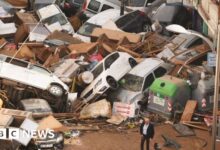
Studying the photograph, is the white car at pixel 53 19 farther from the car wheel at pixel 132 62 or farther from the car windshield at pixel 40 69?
the car windshield at pixel 40 69

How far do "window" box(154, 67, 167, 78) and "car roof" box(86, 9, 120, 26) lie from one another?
8.43m

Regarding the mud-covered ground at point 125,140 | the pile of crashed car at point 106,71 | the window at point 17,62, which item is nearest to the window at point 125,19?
the pile of crashed car at point 106,71

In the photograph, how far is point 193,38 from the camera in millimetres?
25000

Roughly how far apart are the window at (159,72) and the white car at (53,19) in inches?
364

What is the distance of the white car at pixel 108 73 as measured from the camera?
20.1 metres

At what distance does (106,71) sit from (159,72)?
2153mm

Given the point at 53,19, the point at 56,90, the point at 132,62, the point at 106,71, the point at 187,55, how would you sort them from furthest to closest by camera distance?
the point at 53,19 → the point at 187,55 → the point at 132,62 → the point at 106,71 → the point at 56,90

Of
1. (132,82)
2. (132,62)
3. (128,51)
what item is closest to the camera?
(132,82)

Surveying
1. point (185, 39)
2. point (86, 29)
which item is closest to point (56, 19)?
point (86, 29)

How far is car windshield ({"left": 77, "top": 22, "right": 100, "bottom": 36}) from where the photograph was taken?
28.7m

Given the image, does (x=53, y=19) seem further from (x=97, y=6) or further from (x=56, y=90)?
(x=56, y=90)

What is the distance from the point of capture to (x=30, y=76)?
19.8 meters

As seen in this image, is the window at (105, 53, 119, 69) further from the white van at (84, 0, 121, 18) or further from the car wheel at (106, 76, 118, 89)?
the white van at (84, 0, 121, 18)

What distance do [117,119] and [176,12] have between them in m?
11.4
